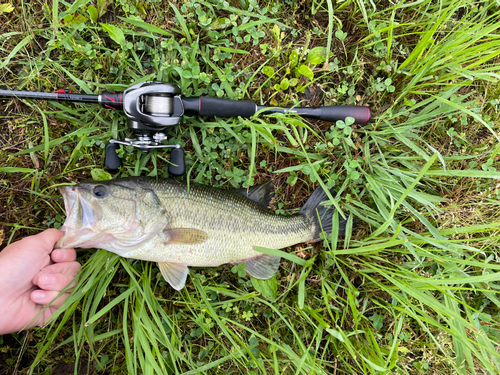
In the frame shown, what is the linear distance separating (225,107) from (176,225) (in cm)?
113

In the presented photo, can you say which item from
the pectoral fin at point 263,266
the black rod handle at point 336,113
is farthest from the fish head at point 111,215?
the black rod handle at point 336,113

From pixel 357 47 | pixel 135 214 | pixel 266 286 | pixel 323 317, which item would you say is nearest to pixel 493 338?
pixel 323 317

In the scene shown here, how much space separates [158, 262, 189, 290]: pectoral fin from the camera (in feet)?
8.65

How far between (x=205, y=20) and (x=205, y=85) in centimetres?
58

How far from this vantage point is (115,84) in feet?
8.80

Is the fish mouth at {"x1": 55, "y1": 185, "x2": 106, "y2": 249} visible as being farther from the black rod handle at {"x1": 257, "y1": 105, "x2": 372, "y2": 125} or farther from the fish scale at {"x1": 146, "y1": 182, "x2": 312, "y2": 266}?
the black rod handle at {"x1": 257, "y1": 105, "x2": 372, "y2": 125}

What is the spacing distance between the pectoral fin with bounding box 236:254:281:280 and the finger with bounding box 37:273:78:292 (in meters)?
1.55

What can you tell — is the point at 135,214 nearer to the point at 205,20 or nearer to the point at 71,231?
the point at 71,231

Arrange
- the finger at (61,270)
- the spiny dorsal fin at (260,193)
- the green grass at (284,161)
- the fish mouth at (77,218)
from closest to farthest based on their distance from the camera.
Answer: the fish mouth at (77,218)
the finger at (61,270)
the green grass at (284,161)
the spiny dorsal fin at (260,193)

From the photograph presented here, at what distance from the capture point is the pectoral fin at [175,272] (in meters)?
2.64

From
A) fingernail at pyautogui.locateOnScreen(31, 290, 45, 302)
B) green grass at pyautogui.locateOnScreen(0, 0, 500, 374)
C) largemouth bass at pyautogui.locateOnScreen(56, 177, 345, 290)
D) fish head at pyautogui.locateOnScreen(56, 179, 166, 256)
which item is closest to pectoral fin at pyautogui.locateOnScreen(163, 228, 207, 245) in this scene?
largemouth bass at pyautogui.locateOnScreen(56, 177, 345, 290)

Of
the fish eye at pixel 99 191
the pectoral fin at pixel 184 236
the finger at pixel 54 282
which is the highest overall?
the fish eye at pixel 99 191

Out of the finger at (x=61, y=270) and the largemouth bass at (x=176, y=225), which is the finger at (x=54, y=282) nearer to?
the finger at (x=61, y=270)

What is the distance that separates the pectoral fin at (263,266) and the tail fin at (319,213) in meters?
0.47
